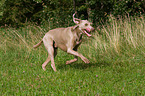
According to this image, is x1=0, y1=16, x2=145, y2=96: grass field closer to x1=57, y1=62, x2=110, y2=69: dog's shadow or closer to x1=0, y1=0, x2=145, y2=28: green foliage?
x1=57, y1=62, x2=110, y2=69: dog's shadow

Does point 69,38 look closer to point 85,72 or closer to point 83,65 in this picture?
point 85,72

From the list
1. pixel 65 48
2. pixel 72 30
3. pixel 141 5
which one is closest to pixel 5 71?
pixel 65 48

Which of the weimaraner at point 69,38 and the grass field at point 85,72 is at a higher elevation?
the weimaraner at point 69,38

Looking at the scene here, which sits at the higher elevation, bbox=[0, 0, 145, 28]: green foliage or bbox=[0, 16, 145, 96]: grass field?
bbox=[0, 0, 145, 28]: green foliage

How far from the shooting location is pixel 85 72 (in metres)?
5.71

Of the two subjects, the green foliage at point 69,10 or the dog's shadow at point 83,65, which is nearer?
the dog's shadow at point 83,65

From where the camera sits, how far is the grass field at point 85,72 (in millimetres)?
4551

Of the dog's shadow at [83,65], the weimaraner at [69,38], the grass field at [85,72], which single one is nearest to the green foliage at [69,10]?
the grass field at [85,72]

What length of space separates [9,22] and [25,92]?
11.4 meters

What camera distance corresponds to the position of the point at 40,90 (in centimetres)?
464

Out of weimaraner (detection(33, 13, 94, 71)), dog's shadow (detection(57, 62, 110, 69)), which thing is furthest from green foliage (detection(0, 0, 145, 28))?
weimaraner (detection(33, 13, 94, 71))

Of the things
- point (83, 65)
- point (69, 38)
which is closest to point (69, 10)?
point (83, 65)

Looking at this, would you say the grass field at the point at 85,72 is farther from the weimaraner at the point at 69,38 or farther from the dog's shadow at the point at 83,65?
the weimaraner at the point at 69,38

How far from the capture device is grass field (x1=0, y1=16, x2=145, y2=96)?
455cm
